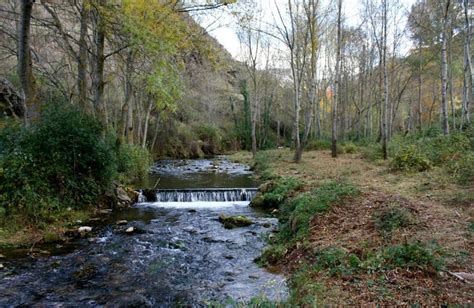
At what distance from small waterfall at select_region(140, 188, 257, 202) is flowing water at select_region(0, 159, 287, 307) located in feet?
7.90

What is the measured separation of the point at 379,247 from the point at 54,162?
7.87m

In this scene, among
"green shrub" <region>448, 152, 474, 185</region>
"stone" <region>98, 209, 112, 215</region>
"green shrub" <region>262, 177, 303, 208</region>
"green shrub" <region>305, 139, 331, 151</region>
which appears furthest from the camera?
"green shrub" <region>305, 139, 331, 151</region>

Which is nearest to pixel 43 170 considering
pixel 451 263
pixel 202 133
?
pixel 451 263

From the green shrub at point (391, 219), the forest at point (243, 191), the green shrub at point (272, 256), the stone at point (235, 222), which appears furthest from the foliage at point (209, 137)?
the green shrub at point (391, 219)

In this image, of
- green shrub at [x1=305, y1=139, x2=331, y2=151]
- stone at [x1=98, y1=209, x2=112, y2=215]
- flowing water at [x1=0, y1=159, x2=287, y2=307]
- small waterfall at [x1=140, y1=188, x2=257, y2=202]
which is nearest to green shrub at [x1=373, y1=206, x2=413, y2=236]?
flowing water at [x1=0, y1=159, x2=287, y2=307]

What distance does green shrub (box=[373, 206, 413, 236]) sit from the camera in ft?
17.2

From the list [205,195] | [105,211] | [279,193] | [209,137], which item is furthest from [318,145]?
[105,211]

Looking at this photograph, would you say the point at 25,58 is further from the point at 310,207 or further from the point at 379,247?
the point at 379,247

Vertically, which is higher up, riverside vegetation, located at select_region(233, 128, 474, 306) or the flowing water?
riverside vegetation, located at select_region(233, 128, 474, 306)

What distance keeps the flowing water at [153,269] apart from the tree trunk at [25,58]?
3.77 meters

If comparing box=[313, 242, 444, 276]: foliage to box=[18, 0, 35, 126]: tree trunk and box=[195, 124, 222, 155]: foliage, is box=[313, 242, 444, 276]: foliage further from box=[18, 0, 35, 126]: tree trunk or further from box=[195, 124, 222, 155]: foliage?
box=[195, 124, 222, 155]: foliage

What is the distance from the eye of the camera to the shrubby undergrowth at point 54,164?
732 centimetres

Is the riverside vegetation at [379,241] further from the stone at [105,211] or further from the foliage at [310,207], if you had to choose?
the stone at [105,211]

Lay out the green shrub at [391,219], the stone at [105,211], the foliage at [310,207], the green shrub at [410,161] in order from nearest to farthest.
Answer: the green shrub at [391,219] → the foliage at [310,207] → the stone at [105,211] → the green shrub at [410,161]
